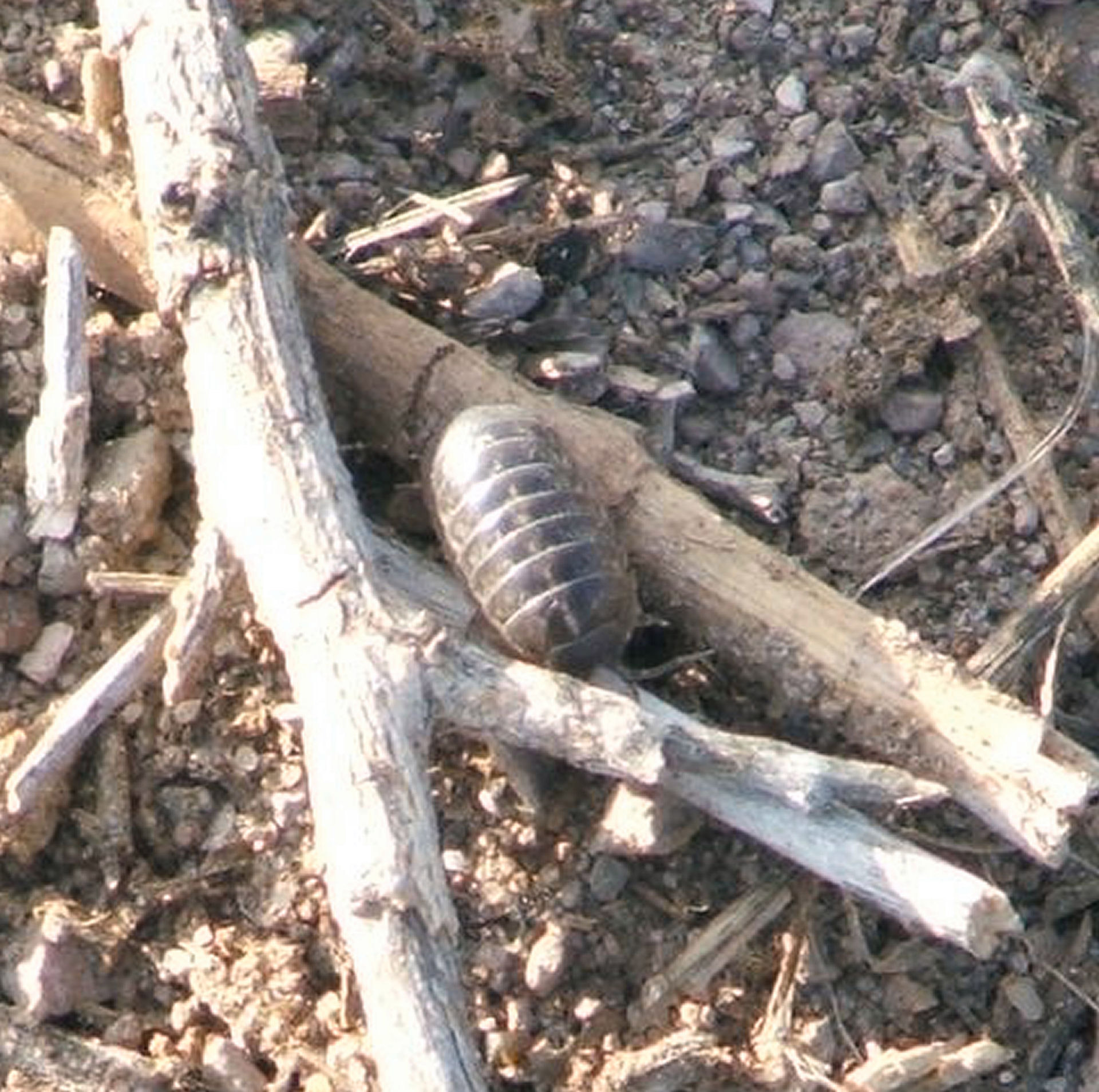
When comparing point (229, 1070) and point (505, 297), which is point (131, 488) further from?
point (229, 1070)

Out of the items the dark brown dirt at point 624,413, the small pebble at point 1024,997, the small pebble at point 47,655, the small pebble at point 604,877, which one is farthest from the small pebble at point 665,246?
the small pebble at point 1024,997

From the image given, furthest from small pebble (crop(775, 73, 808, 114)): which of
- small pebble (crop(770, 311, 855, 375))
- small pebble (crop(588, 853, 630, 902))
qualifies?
small pebble (crop(588, 853, 630, 902))

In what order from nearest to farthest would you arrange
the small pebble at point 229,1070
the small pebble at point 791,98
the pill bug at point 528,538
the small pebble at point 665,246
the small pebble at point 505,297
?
1. the small pebble at point 229,1070
2. the pill bug at point 528,538
3. the small pebble at point 505,297
4. the small pebble at point 665,246
5. the small pebble at point 791,98

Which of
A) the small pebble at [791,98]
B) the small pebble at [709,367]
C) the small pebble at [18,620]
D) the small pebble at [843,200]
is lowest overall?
the small pebble at [18,620]

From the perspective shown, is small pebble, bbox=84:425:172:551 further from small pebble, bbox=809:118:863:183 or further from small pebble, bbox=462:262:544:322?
small pebble, bbox=809:118:863:183

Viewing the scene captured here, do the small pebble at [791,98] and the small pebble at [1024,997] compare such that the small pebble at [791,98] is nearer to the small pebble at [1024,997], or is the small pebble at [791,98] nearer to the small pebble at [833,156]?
the small pebble at [833,156]

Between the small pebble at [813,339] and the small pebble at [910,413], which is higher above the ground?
the small pebble at [813,339]

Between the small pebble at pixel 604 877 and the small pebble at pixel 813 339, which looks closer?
the small pebble at pixel 604 877

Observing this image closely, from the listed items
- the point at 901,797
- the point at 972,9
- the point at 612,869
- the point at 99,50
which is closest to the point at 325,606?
the point at 612,869

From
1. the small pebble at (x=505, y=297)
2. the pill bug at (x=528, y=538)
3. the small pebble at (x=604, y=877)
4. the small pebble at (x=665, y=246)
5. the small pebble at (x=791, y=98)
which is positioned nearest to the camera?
the small pebble at (x=604, y=877)
